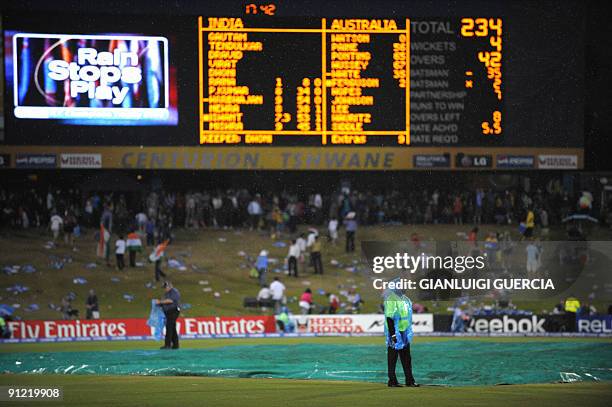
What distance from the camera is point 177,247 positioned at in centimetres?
3691

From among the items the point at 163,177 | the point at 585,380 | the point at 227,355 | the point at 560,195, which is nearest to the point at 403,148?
the point at 560,195

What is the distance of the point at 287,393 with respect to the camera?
Answer: 13586mm

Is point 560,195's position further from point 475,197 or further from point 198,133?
point 198,133

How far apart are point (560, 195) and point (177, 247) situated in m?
14.5

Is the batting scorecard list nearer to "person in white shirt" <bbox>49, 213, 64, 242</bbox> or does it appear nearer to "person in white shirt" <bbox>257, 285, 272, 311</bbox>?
"person in white shirt" <bbox>257, 285, 272, 311</bbox>

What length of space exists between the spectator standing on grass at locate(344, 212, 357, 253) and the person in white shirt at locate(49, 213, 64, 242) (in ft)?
35.3

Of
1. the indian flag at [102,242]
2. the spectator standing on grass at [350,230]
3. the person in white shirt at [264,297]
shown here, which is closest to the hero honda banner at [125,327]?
the person in white shirt at [264,297]

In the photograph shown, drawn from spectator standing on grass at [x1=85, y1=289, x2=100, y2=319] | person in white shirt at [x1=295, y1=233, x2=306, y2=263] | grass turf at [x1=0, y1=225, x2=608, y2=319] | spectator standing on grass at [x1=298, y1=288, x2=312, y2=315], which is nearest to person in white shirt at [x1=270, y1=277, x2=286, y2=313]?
spectator standing on grass at [x1=298, y1=288, x2=312, y2=315]

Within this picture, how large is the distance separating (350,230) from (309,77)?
10643 mm

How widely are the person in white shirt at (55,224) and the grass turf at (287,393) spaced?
21258mm

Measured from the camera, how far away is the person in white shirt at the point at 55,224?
120 ft

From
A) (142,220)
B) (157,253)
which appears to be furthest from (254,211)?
(157,253)

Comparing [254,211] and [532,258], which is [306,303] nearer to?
[254,211]

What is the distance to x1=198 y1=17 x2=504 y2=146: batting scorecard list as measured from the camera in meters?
26.6
